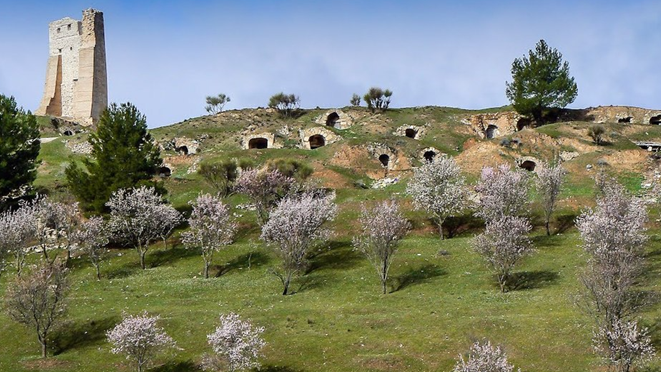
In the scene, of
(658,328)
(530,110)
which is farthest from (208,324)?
(530,110)

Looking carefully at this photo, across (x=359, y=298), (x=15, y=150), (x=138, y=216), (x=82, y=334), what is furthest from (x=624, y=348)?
(x=15, y=150)

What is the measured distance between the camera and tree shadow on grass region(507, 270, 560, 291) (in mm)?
44281

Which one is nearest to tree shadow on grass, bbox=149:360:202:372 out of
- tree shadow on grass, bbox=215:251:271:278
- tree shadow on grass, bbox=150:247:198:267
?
tree shadow on grass, bbox=215:251:271:278

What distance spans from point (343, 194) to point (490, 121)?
52701mm

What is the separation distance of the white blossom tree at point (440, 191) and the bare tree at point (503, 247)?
1225 centimetres

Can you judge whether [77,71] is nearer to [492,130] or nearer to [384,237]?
[492,130]

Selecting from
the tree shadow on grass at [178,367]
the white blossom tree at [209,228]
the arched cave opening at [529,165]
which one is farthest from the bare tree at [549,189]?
the tree shadow on grass at [178,367]

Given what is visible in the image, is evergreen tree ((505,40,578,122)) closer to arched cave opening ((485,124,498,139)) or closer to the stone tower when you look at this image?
arched cave opening ((485,124,498,139))

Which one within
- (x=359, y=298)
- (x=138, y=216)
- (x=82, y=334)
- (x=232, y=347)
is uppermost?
(x=138, y=216)

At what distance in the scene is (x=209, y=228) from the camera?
53.4 metres

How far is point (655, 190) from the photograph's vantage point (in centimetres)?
6256

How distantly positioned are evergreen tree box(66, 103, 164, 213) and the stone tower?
4879 centimetres

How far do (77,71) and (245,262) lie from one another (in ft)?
261

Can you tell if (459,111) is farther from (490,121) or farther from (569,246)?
(569,246)
